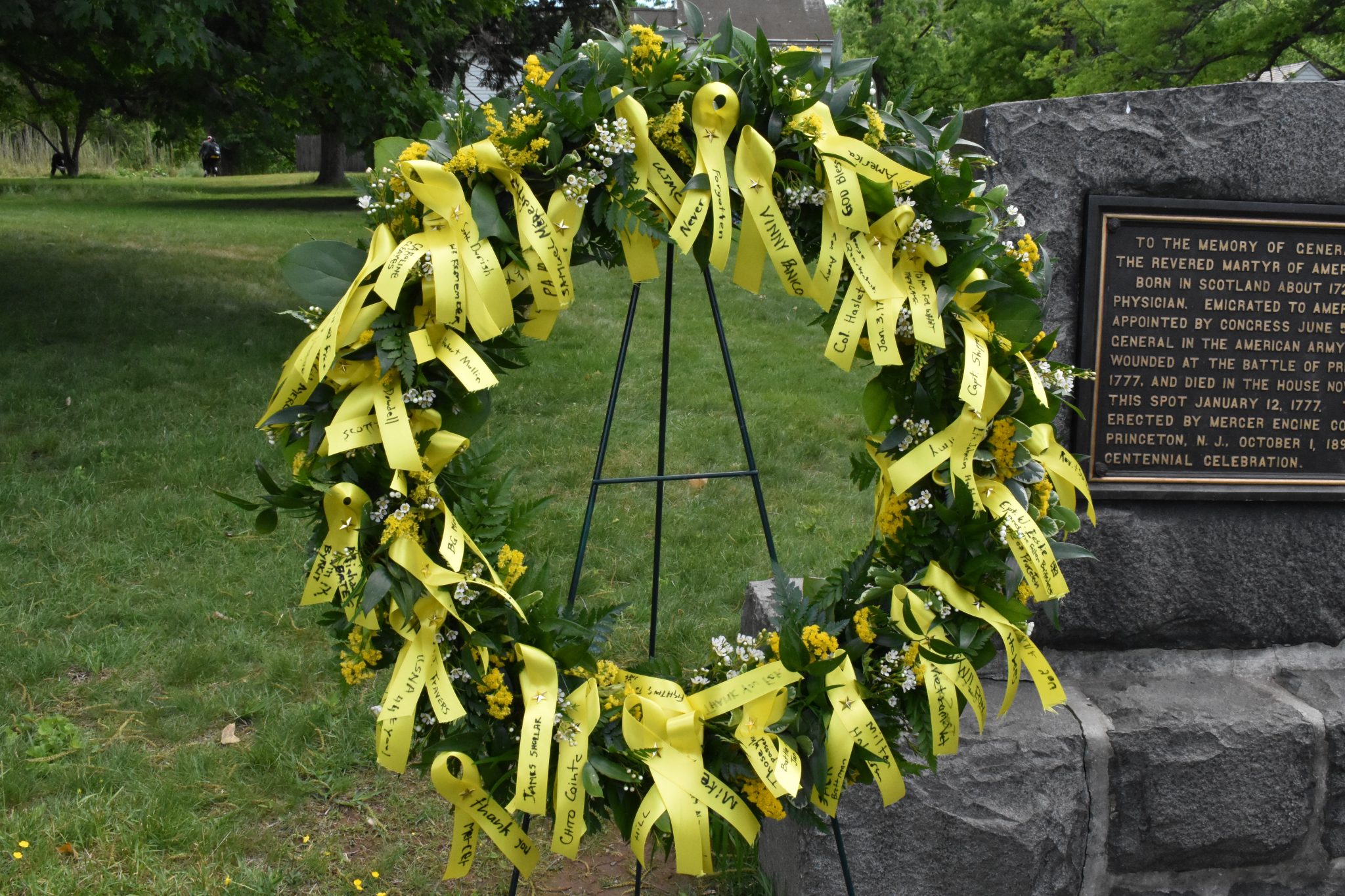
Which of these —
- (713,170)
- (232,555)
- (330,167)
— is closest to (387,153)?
(713,170)

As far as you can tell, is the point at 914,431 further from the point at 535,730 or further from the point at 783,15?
the point at 783,15

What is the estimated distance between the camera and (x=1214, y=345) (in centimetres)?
295

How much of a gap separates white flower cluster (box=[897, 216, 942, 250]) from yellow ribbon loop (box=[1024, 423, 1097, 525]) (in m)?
0.46

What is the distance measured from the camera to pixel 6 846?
109 inches

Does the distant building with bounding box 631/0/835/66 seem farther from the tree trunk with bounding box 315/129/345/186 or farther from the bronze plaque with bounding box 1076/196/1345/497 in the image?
the bronze plaque with bounding box 1076/196/1345/497

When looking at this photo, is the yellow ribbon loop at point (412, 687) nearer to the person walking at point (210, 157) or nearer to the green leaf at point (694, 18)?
the green leaf at point (694, 18)

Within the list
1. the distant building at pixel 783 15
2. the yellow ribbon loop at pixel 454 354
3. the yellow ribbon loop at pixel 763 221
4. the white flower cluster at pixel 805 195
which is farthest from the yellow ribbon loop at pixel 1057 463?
the distant building at pixel 783 15

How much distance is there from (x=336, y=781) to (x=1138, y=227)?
269 centimetres

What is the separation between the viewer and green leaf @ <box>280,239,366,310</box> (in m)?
1.97

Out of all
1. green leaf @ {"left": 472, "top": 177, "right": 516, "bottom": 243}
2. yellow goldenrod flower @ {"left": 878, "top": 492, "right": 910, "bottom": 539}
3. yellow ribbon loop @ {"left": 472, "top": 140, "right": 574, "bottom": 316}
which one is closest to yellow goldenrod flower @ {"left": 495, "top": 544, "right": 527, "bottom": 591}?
yellow ribbon loop @ {"left": 472, "top": 140, "right": 574, "bottom": 316}

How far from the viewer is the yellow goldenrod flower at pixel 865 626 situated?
2.18m

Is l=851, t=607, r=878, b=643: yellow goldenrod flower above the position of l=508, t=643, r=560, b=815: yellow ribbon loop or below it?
above

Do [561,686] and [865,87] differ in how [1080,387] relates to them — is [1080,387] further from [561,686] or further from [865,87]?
[561,686]

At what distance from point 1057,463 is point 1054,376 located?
0.19m
